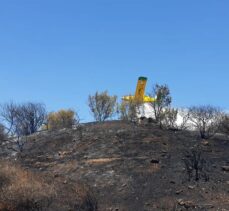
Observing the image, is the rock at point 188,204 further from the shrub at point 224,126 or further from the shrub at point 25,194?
the shrub at point 224,126

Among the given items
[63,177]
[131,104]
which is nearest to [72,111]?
[131,104]

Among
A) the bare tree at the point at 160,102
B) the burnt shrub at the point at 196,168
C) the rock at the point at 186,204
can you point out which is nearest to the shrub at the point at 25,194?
the rock at the point at 186,204

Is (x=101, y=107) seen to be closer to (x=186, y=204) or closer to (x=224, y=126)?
(x=224, y=126)

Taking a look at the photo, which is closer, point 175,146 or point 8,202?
point 8,202

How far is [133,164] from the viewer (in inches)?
1252

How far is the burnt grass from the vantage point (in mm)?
25703

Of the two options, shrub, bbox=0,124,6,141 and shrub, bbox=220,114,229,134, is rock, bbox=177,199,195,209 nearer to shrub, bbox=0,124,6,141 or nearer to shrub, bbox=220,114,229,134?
shrub, bbox=220,114,229,134

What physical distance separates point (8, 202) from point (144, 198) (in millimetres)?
6441

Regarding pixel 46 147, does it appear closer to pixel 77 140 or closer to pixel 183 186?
pixel 77 140

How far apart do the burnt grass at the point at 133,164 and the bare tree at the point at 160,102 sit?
373 centimetres

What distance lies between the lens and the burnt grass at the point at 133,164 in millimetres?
25703

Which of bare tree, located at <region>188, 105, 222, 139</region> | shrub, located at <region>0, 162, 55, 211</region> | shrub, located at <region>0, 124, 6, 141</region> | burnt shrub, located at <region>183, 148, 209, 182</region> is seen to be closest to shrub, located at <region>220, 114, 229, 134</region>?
bare tree, located at <region>188, 105, 222, 139</region>

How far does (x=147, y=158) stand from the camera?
109 feet

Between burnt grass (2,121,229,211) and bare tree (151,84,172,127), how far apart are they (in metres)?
3.73
